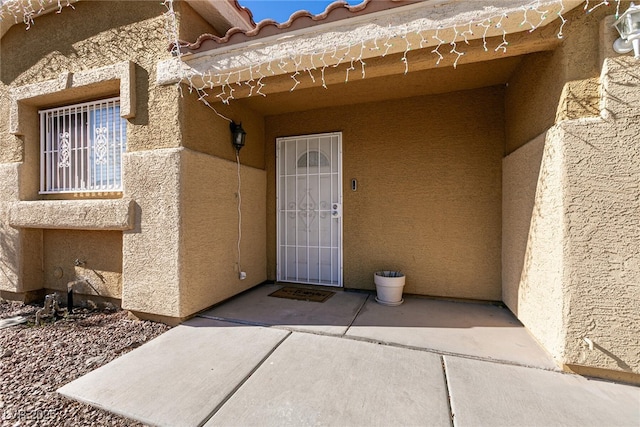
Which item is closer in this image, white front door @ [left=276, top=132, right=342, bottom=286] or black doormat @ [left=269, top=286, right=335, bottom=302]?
black doormat @ [left=269, top=286, right=335, bottom=302]

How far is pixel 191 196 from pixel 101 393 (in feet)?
8.79

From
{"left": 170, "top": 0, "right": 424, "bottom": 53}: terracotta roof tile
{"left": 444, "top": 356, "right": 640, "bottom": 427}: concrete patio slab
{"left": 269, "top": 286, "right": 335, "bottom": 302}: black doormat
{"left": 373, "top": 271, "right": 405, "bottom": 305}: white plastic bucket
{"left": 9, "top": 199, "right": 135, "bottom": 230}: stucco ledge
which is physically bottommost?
{"left": 444, "top": 356, "right": 640, "bottom": 427}: concrete patio slab

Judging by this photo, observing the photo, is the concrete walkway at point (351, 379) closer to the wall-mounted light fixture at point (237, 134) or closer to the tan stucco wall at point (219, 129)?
the tan stucco wall at point (219, 129)

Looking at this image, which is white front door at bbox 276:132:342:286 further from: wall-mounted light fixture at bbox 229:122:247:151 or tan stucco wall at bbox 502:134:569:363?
tan stucco wall at bbox 502:134:569:363

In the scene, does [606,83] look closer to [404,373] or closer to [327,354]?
[404,373]

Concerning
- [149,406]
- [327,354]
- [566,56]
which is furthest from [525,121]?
[149,406]

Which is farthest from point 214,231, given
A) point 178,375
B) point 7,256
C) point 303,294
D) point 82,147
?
point 7,256

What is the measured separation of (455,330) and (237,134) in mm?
5064

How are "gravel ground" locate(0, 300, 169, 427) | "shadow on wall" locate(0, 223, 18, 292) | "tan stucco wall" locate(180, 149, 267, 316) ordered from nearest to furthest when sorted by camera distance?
"gravel ground" locate(0, 300, 169, 427) < "tan stucco wall" locate(180, 149, 267, 316) < "shadow on wall" locate(0, 223, 18, 292)

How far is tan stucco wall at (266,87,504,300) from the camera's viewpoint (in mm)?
5016

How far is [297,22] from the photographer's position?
3789 millimetres

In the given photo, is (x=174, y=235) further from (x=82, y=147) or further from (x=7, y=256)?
(x=7, y=256)

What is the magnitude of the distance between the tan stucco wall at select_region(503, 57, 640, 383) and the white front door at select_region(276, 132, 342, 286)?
373cm

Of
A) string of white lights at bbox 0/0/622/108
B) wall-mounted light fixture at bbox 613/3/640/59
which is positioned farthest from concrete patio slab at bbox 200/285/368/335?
wall-mounted light fixture at bbox 613/3/640/59
